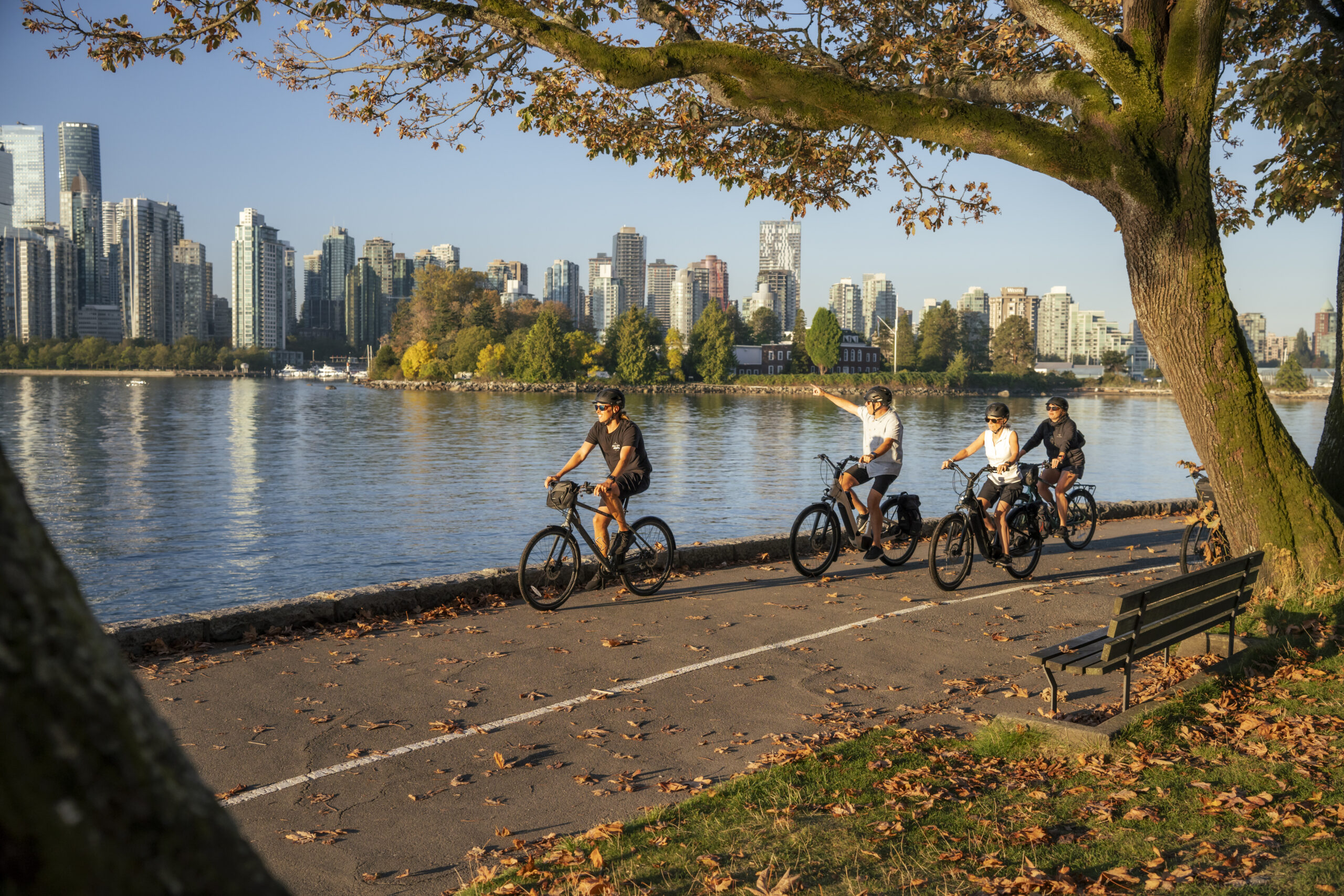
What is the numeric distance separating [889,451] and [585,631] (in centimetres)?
399

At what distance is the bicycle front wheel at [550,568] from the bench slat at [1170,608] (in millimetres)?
4670

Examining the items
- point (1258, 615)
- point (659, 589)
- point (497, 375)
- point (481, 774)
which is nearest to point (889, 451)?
point (659, 589)

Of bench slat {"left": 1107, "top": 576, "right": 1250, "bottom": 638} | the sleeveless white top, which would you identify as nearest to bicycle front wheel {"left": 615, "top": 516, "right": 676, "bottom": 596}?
the sleeveless white top

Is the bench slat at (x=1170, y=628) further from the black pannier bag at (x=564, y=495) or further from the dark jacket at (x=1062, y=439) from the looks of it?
the dark jacket at (x=1062, y=439)

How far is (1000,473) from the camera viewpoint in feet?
36.1

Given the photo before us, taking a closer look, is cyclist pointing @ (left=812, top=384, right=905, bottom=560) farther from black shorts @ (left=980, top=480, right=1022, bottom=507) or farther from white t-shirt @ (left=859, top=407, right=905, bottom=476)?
black shorts @ (left=980, top=480, right=1022, bottom=507)

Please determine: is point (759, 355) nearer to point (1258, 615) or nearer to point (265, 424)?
point (265, 424)

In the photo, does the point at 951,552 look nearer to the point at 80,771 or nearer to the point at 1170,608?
the point at 1170,608

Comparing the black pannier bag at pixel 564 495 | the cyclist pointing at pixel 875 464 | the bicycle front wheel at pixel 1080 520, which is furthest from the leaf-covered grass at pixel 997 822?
the bicycle front wheel at pixel 1080 520

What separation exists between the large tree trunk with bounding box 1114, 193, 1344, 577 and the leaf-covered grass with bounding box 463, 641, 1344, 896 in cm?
245

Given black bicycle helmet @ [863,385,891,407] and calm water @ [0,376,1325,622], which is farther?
calm water @ [0,376,1325,622]

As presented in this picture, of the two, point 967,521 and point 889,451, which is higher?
point 889,451

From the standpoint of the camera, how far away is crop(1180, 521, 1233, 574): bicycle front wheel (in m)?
9.59

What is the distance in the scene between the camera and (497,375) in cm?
15150
